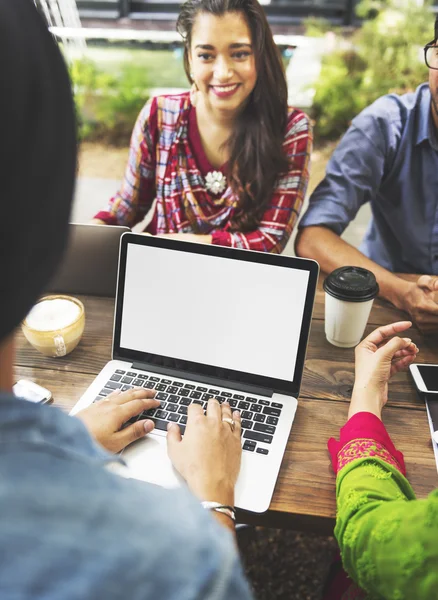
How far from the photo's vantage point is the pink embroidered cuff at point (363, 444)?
2.64 ft

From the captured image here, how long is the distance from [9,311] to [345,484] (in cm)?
57

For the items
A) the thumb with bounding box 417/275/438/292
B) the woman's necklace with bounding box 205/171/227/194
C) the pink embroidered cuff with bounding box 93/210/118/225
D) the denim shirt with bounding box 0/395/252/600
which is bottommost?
the pink embroidered cuff with bounding box 93/210/118/225

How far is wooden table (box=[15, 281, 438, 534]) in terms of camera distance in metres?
0.80

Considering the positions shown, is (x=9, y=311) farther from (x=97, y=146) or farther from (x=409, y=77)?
(x=97, y=146)

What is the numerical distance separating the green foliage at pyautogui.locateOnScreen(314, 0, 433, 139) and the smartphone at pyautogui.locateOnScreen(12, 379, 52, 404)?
9.65 ft

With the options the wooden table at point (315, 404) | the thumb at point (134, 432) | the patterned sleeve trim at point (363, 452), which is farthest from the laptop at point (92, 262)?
the patterned sleeve trim at point (363, 452)

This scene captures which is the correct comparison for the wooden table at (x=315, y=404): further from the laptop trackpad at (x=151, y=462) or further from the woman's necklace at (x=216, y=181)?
the woman's necklace at (x=216, y=181)

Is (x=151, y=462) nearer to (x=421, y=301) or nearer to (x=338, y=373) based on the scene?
(x=338, y=373)

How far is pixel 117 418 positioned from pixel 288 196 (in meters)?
0.89

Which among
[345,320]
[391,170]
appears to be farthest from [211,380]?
[391,170]

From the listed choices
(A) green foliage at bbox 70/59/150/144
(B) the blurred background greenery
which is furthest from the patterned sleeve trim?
(A) green foliage at bbox 70/59/150/144

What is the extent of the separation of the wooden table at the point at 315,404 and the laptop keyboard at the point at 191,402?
0.15ft

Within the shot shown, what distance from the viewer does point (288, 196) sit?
60.6 inches

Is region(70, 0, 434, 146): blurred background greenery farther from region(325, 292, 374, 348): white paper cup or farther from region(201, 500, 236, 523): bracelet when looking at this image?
region(201, 500, 236, 523): bracelet
